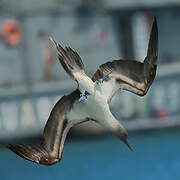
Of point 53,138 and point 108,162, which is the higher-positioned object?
point 53,138

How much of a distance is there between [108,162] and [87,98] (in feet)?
48.7

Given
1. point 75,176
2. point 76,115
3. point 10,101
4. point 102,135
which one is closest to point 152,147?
point 102,135

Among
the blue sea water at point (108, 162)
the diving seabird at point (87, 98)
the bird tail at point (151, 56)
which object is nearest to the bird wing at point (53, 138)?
the diving seabird at point (87, 98)

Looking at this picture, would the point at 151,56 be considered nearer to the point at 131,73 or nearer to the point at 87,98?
the point at 131,73

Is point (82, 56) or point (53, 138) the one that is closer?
point (53, 138)

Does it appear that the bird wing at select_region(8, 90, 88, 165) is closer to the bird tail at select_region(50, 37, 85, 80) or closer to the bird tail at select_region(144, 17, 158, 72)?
the bird tail at select_region(50, 37, 85, 80)

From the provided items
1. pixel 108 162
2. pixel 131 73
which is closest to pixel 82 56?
pixel 108 162

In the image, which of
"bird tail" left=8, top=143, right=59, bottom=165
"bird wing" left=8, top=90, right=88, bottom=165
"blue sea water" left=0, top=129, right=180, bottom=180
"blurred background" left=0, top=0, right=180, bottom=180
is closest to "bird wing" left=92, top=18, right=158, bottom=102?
"bird wing" left=8, top=90, right=88, bottom=165

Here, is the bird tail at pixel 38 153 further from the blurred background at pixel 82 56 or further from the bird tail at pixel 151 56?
the blurred background at pixel 82 56

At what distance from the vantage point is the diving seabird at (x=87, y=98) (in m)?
5.72

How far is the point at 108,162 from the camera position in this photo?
20438 millimetres

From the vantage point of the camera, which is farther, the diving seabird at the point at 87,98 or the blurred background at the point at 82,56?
the blurred background at the point at 82,56

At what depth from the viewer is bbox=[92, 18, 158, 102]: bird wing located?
599 centimetres

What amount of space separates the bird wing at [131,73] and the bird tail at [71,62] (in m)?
0.23
